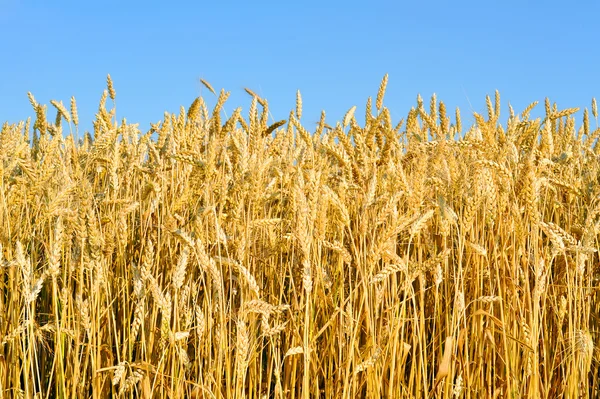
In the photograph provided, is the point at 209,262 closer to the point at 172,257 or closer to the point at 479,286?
the point at 172,257

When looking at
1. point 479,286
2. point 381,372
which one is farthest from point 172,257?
point 479,286

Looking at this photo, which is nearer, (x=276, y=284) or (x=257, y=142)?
(x=257, y=142)

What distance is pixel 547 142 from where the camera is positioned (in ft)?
6.80

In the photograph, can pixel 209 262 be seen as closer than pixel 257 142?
Yes

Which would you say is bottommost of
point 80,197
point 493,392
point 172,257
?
point 493,392

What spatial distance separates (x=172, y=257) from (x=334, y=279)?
1.69 ft

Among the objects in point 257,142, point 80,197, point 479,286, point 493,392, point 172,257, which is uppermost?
point 257,142

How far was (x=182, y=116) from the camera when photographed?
2.54 metres

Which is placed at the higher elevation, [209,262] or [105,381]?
[209,262]

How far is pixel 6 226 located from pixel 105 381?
0.57 m

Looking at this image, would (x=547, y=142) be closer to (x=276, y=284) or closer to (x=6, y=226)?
(x=276, y=284)

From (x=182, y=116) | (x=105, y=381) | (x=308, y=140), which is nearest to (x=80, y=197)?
(x=105, y=381)

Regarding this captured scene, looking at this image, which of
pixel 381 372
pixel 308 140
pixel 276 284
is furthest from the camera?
pixel 276 284

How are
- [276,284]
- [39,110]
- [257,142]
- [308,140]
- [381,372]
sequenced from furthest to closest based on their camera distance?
[39,110], [276,284], [308,140], [257,142], [381,372]
